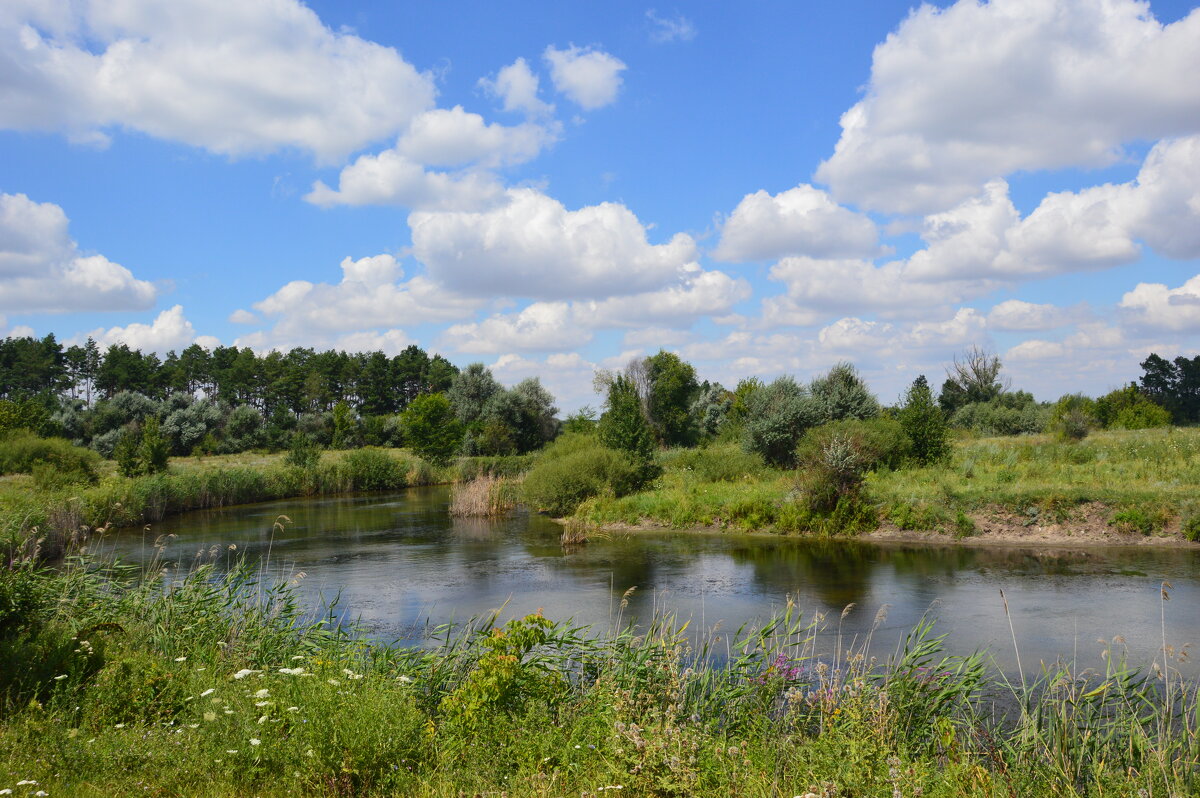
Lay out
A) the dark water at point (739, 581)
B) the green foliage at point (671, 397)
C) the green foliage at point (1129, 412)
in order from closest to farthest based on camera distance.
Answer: the dark water at point (739, 581), the green foliage at point (1129, 412), the green foliage at point (671, 397)

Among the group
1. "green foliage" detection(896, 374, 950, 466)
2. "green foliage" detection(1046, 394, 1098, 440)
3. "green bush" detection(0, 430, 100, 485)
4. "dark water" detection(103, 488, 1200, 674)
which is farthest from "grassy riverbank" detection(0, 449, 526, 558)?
"green foliage" detection(1046, 394, 1098, 440)

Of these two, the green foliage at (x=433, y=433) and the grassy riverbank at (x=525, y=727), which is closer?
the grassy riverbank at (x=525, y=727)

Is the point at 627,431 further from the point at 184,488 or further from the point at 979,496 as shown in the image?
the point at 184,488

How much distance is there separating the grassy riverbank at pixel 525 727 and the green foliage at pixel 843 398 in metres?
24.4

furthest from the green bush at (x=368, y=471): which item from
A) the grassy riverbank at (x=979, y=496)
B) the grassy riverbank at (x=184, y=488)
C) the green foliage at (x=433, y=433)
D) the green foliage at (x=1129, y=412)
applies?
the green foliage at (x=1129, y=412)

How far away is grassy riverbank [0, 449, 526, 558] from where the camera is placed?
18.2 metres

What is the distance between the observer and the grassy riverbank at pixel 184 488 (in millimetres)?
18203

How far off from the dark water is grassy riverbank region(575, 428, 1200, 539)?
113 cm

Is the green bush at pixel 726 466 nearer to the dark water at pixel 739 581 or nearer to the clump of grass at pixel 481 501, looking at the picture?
the dark water at pixel 739 581

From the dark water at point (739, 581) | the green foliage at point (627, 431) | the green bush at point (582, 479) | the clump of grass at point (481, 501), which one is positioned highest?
the green foliage at point (627, 431)

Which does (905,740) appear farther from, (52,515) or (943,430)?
(943,430)

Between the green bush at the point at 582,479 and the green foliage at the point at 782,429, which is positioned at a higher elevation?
the green foliage at the point at 782,429

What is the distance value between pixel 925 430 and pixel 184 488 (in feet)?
87.4

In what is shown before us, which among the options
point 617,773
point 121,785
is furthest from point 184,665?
point 617,773
